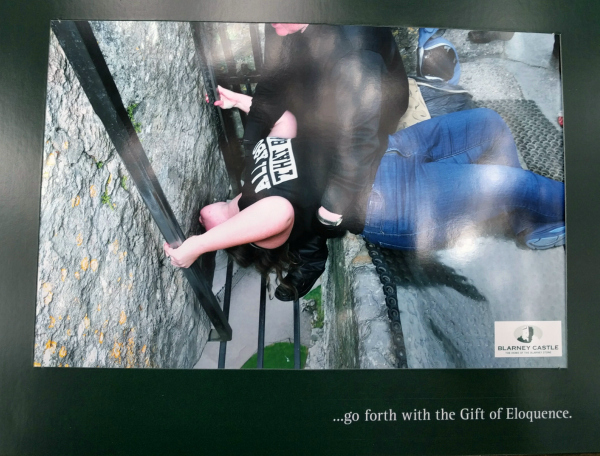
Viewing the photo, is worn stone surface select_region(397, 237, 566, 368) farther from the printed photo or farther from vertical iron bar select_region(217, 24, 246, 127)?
vertical iron bar select_region(217, 24, 246, 127)

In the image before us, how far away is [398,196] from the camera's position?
1.46 m

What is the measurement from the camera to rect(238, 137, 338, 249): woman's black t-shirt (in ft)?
4.75

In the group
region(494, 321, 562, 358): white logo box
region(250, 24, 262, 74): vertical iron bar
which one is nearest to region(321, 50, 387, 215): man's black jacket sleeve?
region(250, 24, 262, 74): vertical iron bar

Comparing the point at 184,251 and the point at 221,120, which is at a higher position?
the point at 221,120

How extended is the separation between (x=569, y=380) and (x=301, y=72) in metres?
1.38

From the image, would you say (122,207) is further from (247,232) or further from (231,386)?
(231,386)

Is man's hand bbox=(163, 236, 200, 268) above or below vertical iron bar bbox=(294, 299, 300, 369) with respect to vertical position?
above

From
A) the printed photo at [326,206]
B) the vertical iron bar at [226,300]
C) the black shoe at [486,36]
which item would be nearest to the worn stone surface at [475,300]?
the printed photo at [326,206]

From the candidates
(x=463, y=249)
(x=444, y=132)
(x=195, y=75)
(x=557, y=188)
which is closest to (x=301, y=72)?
(x=195, y=75)

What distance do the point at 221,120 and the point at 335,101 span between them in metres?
0.38

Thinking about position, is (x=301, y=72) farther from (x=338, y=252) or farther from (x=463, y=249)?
(x=463, y=249)

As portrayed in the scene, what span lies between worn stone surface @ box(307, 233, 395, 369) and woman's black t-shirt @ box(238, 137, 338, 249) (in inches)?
3.8

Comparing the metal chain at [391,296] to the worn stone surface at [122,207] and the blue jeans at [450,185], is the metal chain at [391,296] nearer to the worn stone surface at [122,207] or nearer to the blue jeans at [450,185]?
the blue jeans at [450,185]

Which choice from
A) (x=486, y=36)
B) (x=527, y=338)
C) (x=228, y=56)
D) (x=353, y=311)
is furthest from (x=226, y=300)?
(x=486, y=36)
